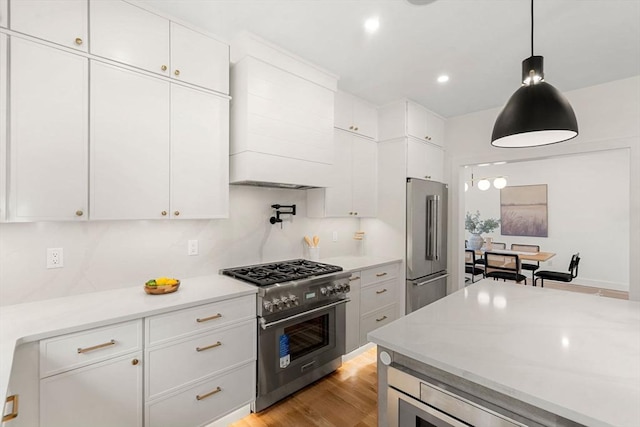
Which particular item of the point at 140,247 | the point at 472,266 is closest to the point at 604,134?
the point at 472,266

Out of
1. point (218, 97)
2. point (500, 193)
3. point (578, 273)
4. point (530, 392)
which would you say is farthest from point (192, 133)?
point (578, 273)

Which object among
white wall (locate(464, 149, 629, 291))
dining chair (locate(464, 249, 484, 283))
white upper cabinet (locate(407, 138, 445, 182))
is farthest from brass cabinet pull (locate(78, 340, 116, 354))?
white wall (locate(464, 149, 629, 291))

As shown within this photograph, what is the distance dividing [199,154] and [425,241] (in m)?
2.61

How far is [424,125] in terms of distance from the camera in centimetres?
364

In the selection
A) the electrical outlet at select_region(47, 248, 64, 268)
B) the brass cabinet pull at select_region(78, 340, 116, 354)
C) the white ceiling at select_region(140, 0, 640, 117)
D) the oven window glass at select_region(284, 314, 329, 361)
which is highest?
the white ceiling at select_region(140, 0, 640, 117)

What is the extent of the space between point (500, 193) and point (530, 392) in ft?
23.4

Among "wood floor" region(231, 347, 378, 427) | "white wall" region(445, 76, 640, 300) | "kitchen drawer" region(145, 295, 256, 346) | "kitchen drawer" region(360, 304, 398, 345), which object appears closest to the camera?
"kitchen drawer" region(145, 295, 256, 346)

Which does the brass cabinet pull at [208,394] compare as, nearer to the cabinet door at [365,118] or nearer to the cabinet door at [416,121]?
the cabinet door at [365,118]

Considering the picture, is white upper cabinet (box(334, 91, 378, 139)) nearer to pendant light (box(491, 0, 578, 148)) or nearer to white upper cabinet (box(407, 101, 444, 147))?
white upper cabinet (box(407, 101, 444, 147))

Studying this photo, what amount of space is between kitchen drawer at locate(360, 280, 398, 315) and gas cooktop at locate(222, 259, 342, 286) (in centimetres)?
55

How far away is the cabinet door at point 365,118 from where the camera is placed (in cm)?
335

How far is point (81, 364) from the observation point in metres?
1.45

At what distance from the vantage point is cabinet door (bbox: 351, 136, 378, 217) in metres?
3.36

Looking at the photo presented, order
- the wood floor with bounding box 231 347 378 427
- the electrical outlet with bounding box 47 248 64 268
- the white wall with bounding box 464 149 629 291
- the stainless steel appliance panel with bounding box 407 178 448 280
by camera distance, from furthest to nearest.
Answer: the white wall with bounding box 464 149 629 291 → the stainless steel appliance panel with bounding box 407 178 448 280 → the wood floor with bounding box 231 347 378 427 → the electrical outlet with bounding box 47 248 64 268
